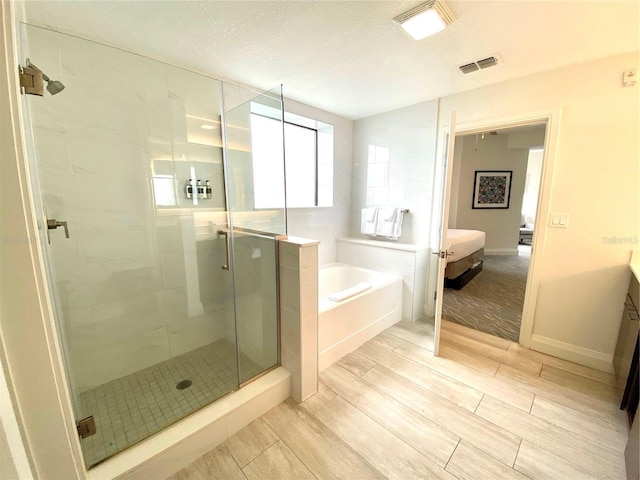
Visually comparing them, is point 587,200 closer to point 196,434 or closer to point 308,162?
point 308,162

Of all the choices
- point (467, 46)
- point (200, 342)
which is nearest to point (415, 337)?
point (200, 342)

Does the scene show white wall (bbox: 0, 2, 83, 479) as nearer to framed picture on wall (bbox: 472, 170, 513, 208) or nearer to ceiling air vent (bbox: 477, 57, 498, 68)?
ceiling air vent (bbox: 477, 57, 498, 68)

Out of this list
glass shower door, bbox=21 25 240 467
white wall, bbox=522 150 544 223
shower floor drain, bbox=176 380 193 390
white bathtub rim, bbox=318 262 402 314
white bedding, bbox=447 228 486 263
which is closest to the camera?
glass shower door, bbox=21 25 240 467

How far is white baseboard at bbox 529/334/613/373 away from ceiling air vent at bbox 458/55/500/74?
2.29 meters

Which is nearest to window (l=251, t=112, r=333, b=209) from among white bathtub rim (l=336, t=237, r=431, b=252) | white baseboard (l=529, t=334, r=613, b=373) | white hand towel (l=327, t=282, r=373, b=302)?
white bathtub rim (l=336, t=237, r=431, b=252)

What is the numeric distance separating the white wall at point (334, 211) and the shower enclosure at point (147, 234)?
0.86 metres

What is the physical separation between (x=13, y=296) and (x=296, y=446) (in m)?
1.39

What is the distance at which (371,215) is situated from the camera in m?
3.24

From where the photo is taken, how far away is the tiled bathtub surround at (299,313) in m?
1.61

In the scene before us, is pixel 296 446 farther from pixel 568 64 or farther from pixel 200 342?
pixel 568 64

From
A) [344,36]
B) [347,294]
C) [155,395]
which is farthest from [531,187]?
[155,395]

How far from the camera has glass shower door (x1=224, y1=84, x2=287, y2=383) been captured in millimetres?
1825

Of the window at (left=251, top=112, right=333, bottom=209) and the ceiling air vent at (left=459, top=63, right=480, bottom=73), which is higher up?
the ceiling air vent at (left=459, top=63, right=480, bottom=73)

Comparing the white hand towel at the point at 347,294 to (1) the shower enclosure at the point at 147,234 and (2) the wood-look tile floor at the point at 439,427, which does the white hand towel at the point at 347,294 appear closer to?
(2) the wood-look tile floor at the point at 439,427
